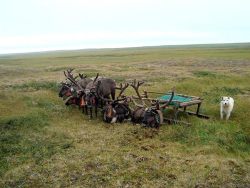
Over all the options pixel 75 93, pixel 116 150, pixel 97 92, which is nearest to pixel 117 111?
pixel 97 92

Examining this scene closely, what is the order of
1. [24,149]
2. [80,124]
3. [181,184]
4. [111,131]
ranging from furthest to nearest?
1. [80,124]
2. [111,131]
3. [24,149]
4. [181,184]

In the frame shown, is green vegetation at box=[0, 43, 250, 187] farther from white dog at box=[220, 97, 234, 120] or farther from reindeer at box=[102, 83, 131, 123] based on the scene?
reindeer at box=[102, 83, 131, 123]

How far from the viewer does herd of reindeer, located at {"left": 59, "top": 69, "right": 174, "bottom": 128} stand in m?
19.2

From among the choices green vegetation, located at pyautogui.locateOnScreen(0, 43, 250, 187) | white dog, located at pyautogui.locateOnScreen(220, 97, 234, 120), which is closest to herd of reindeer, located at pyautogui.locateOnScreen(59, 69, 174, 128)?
green vegetation, located at pyautogui.locateOnScreen(0, 43, 250, 187)

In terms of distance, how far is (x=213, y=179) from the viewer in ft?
42.9

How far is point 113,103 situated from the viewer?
68.0 ft

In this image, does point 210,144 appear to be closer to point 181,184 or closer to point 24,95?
point 181,184

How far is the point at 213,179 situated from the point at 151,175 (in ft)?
7.49

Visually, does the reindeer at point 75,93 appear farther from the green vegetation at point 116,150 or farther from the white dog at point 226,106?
the white dog at point 226,106

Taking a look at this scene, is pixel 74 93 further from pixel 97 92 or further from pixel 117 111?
pixel 117 111

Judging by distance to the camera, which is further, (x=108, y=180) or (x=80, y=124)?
(x=80, y=124)

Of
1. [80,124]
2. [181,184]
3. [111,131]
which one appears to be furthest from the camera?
[80,124]

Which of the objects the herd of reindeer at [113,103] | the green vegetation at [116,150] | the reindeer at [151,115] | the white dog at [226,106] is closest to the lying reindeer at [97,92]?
the herd of reindeer at [113,103]

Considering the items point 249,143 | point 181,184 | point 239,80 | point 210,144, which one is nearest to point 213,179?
point 181,184
